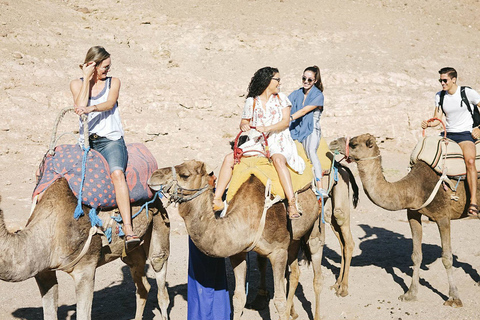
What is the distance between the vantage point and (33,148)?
13688 millimetres

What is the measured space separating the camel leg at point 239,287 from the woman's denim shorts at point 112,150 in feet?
5.42

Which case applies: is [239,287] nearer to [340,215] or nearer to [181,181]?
[181,181]

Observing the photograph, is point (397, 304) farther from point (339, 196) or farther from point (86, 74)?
point (86, 74)

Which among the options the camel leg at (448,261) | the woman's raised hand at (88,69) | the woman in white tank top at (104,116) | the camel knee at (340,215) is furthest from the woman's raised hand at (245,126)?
the camel leg at (448,261)

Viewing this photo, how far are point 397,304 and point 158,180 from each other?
449 centimetres

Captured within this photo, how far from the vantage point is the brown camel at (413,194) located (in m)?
6.73

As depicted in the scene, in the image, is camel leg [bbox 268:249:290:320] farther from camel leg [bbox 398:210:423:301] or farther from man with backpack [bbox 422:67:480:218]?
man with backpack [bbox 422:67:480:218]

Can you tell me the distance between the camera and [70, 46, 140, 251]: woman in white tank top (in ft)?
17.0

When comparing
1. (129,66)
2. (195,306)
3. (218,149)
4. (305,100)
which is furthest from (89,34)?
(195,306)

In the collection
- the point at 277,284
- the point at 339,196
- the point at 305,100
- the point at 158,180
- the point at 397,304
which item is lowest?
the point at 397,304

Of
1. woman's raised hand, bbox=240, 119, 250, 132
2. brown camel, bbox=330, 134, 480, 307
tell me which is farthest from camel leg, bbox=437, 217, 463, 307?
woman's raised hand, bbox=240, 119, 250, 132

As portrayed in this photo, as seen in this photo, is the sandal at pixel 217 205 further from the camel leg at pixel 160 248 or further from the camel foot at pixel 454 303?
the camel foot at pixel 454 303

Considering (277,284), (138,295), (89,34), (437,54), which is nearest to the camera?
(277,284)

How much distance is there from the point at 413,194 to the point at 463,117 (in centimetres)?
137
